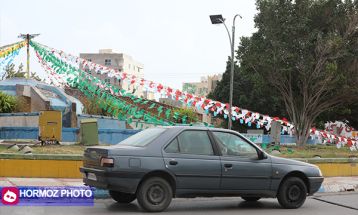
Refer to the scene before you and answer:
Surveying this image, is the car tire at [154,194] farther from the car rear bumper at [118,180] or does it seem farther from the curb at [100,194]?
the curb at [100,194]

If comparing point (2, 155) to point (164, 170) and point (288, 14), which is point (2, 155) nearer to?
point (164, 170)

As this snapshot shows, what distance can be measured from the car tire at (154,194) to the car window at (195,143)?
0.73 metres

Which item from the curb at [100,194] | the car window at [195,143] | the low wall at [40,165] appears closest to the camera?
the car window at [195,143]

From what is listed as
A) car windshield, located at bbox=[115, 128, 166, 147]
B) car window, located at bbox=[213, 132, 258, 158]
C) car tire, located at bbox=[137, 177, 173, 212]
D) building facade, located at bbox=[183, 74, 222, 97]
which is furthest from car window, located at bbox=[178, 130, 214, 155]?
building facade, located at bbox=[183, 74, 222, 97]

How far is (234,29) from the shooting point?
2136 cm

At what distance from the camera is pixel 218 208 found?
934cm

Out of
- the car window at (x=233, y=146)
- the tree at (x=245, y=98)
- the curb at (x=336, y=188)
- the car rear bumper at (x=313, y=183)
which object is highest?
the tree at (x=245, y=98)

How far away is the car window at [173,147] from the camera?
8.50 m

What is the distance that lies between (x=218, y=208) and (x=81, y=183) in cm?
365

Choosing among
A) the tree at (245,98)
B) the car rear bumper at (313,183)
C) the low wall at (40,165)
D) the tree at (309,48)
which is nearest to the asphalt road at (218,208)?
the car rear bumper at (313,183)

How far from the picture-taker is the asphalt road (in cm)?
828

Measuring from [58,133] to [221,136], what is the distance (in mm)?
10180

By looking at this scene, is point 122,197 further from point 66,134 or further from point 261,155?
point 66,134

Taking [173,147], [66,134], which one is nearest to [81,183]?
[173,147]
